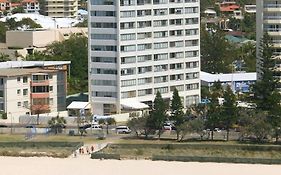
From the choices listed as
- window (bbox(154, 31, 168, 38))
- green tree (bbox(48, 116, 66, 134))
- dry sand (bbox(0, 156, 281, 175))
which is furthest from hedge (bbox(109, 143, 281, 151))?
window (bbox(154, 31, 168, 38))

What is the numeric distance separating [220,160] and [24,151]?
7368 millimetres

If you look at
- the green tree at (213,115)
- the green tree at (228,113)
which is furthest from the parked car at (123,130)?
the green tree at (228,113)

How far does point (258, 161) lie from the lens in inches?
1120

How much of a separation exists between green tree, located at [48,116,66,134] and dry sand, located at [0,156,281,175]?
4.90 m

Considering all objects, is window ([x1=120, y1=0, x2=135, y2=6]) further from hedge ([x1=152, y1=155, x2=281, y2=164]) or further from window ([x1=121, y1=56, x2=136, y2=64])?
hedge ([x1=152, y1=155, x2=281, y2=164])

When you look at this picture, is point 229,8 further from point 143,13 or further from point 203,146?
point 203,146

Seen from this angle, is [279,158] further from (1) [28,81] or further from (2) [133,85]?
(1) [28,81]

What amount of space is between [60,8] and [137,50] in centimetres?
4857

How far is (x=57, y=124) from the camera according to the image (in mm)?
34562

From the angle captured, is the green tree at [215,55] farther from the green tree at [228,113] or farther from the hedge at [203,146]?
the hedge at [203,146]

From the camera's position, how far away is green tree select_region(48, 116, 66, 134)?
34.4 meters

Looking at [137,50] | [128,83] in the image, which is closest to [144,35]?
[137,50]

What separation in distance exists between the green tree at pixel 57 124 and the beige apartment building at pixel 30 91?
3112mm

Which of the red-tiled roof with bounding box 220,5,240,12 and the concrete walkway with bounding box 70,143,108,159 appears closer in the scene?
the concrete walkway with bounding box 70,143,108,159
